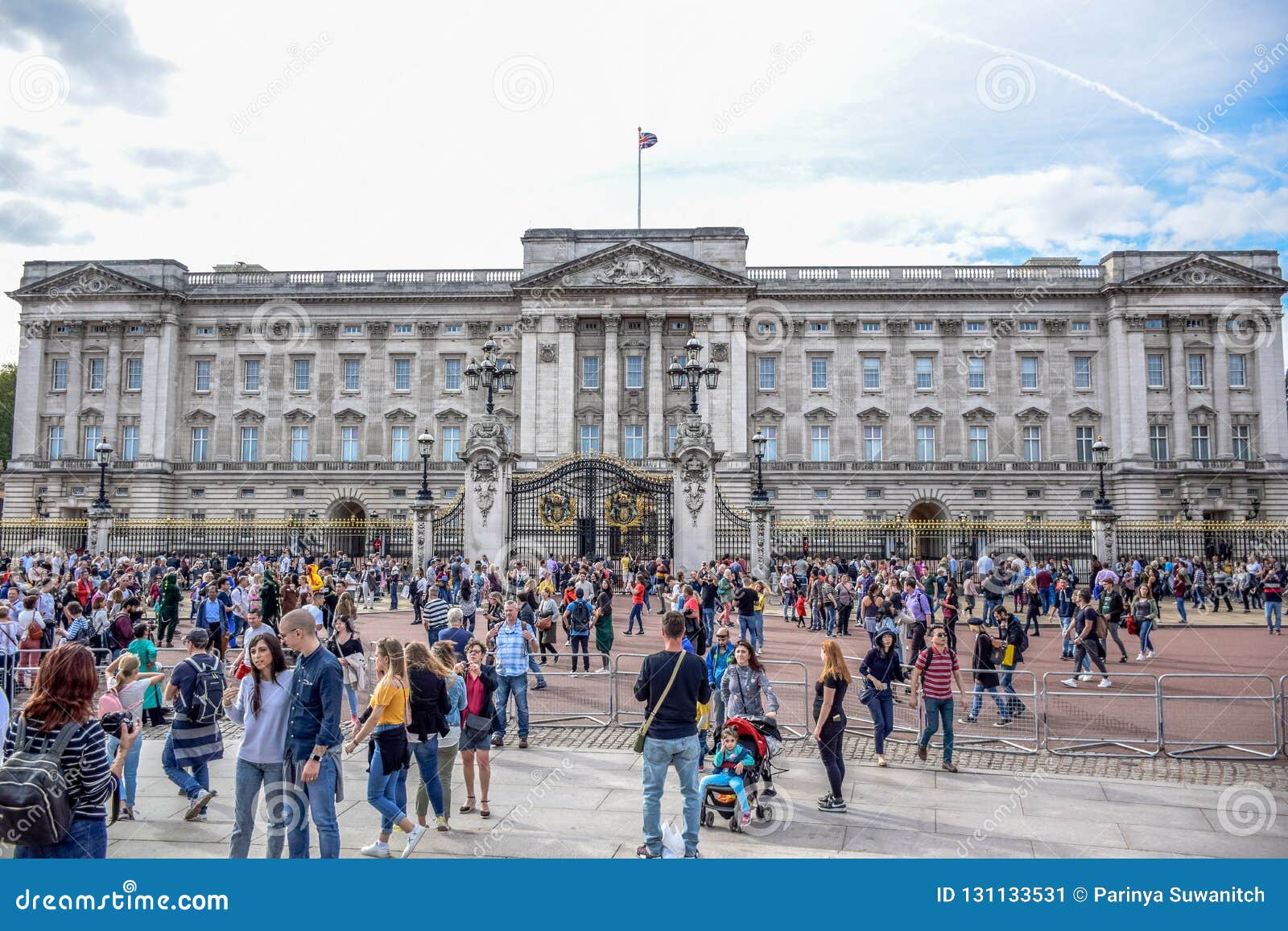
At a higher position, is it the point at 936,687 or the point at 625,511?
the point at 625,511

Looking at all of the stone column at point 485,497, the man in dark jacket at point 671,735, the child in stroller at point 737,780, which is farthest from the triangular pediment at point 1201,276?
the man in dark jacket at point 671,735

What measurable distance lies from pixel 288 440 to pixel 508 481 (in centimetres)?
3267

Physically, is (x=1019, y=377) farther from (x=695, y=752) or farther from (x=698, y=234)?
(x=695, y=752)

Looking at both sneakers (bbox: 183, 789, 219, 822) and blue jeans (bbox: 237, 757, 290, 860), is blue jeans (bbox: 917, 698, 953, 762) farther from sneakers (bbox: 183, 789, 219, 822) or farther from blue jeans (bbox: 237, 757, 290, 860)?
sneakers (bbox: 183, 789, 219, 822)

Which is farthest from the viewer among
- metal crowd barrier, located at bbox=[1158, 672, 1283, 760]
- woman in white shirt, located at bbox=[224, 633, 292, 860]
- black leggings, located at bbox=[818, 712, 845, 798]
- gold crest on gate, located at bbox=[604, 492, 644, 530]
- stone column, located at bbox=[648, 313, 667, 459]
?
stone column, located at bbox=[648, 313, 667, 459]

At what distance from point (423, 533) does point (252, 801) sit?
941 inches

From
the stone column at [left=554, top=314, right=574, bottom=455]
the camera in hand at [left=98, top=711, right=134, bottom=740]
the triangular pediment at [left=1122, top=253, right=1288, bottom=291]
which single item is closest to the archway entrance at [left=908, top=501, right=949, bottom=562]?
the triangular pediment at [left=1122, top=253, right=1288, bottom=291]

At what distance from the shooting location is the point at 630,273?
179 ft

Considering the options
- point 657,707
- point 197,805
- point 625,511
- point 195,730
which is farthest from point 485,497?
point 657,707

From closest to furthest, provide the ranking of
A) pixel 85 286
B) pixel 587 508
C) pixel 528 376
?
pixel 587 508 < pixel 528 376 < pixel 85 286

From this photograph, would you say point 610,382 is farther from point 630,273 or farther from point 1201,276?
point 1201,276

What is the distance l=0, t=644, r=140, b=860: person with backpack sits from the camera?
500 centimetres

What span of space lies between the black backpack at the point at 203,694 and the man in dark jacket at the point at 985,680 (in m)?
9.13

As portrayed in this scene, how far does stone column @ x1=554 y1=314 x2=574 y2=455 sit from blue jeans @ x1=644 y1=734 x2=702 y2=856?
4667 centimetres
